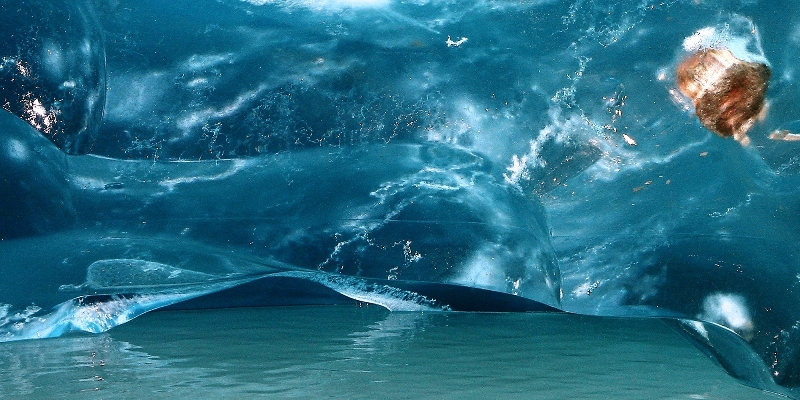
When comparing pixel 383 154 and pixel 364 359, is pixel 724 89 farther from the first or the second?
pixel 364 359

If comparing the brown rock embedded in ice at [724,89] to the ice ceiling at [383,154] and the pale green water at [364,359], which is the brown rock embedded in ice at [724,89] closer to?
the ice ceiling at [383,154]

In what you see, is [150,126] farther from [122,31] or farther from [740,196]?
[740,196]

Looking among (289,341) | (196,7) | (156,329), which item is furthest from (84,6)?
(289,341)

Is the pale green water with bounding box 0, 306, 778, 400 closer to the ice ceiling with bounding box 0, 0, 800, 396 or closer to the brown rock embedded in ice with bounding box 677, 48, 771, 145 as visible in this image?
Result: the ice ceiling with bounding box 0, 0, 800, 396

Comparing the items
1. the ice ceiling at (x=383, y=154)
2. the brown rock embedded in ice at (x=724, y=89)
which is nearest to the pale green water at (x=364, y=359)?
the ice ceiling at (x=383, y=154)

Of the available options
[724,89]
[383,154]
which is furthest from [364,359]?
[724,89]

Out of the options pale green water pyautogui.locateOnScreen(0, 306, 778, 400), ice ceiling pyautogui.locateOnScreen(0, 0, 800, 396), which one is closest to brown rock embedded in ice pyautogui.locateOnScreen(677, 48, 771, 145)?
ice ceiling pyautogui.locateOnScreen(0, 0, 800, 396)
